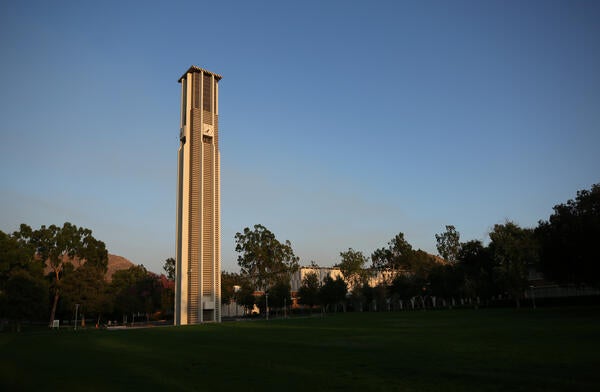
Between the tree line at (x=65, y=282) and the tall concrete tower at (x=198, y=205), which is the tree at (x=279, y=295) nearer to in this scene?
the tall concrete tower at (x=198, y=205)

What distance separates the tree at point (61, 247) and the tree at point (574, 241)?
66.5 meters

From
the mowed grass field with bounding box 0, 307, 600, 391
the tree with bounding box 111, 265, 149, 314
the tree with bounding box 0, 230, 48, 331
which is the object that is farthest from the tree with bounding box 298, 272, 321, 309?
the mowed grass field with bounding box 0, 307, 600, 391

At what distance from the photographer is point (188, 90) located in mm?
76125

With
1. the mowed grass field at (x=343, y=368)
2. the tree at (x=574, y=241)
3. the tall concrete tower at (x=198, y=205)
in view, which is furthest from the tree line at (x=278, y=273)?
the mowed grass field at (x=343, y=368)

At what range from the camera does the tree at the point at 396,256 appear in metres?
130

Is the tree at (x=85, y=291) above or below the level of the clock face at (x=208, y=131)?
below

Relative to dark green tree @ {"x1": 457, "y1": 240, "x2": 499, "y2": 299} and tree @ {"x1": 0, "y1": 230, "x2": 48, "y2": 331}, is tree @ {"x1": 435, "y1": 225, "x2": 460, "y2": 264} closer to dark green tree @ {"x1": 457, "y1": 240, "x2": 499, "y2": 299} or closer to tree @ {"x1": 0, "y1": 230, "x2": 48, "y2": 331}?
dark green tree @ {"x1": 457, "y1": 240, "x2": 499, "y2": 299}

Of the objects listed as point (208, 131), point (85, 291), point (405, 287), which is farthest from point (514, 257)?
point (85, 291)

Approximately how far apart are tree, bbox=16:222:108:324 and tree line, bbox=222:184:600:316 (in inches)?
1017

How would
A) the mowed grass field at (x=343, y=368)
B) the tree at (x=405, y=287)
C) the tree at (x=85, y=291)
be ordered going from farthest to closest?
the tree at (x=405, y=287) → the tree at (x=85, y=291) → the mowed grass field at (x=343, y=368)

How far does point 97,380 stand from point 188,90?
69.1 metres

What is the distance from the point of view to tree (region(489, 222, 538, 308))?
63.3m

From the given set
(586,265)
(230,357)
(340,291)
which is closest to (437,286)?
(340,291)

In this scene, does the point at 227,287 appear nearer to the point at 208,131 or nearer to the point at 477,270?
the point at 208,131
